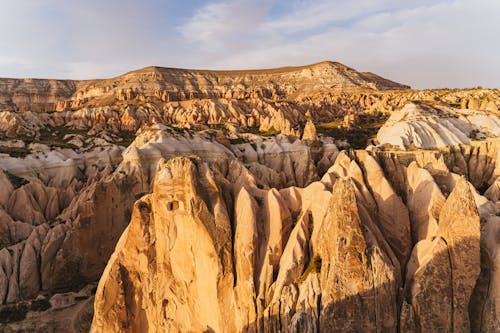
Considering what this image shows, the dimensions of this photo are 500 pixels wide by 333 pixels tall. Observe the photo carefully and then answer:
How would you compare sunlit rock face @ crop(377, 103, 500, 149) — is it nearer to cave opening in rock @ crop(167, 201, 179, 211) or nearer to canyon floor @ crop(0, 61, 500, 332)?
canyon floor @ crop(0, 61, 500, 332)

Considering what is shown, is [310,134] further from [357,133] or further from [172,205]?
[172,205]

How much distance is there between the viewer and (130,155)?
35094mm

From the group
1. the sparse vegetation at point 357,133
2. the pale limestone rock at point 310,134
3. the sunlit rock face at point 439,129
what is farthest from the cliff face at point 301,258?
the sparse vegetation at point 357,133

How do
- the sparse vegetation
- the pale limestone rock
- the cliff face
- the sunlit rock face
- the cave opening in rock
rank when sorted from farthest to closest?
the sparse vegetation, the pale limestone rock, the sunlit rock face, the cave opening in rock, the cliff face

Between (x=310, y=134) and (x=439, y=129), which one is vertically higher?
(x=439, y=129)

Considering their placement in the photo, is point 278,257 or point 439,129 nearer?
point 278,257

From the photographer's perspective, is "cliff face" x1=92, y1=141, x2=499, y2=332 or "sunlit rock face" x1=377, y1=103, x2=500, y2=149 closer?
"cliff face" x1=92, y1=141, x2=499, y2=332

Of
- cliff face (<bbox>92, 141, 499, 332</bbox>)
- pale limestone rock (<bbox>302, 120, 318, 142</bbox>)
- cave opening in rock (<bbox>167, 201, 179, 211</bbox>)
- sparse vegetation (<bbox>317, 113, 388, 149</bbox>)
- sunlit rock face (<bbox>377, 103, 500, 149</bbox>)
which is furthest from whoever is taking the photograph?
sparse vegetation (<bbox>317, 113, 388, 149</bbox>)

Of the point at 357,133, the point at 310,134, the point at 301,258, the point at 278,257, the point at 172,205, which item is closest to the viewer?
the point at 301,258

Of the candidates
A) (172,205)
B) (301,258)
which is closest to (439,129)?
(301,258)

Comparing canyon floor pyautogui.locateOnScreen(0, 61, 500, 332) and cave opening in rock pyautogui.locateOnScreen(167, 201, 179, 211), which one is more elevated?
cave opening in rock pyautogui.locateOnScreen(167, 201, 179, 211)

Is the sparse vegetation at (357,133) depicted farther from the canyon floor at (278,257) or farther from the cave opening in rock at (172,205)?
the cave opening in rock at (172,205)

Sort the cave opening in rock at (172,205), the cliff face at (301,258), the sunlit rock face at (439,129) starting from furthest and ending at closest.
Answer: the sunlit rock face at (439,129)
the cave opening in rock at (172,205)
the cliff face at (301,258)

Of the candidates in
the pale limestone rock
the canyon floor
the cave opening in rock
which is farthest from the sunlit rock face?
the cave opening in rock
